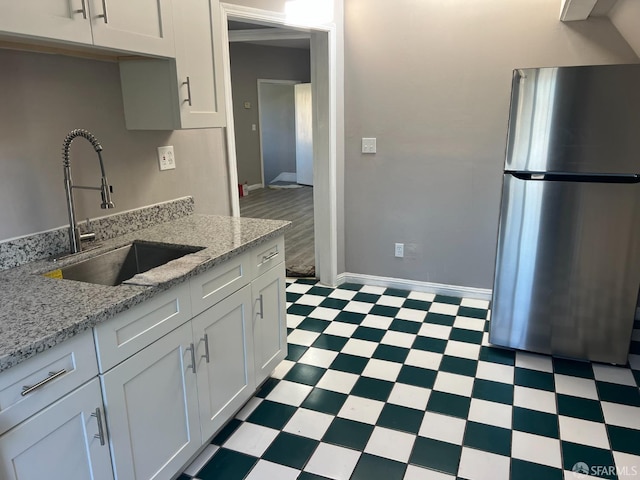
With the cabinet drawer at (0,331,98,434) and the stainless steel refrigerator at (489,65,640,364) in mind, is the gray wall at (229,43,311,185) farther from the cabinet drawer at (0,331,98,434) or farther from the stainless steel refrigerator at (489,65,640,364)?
the cabinet drawer at (0,331,98,434)

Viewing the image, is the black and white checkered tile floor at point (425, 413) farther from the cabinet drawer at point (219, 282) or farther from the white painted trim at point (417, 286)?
the cabinet drawer at point (219, 282)

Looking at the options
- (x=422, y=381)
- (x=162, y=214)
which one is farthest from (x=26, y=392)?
(x=422, y=381)

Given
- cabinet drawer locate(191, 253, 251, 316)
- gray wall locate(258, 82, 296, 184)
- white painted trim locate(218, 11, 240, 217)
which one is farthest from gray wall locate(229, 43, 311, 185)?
cabinet drawer locate(191, 253, 251, 316)

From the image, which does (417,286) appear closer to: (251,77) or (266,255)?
(266,255)

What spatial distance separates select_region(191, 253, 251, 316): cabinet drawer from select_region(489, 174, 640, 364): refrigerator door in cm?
144

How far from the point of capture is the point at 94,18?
5.08 ft

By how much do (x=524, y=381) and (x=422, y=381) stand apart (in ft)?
1.74

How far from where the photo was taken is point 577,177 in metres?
2.35

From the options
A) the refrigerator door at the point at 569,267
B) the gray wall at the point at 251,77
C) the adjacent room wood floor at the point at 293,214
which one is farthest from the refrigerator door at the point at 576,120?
the gray wall at the point at 251,77

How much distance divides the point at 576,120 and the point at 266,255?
1.64m

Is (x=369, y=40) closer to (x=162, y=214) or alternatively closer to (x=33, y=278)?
(x=162, y=214)

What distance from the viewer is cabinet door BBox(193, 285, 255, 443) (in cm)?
181

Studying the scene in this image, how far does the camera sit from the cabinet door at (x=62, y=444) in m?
1.11

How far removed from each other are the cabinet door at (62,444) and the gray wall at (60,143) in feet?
2.54
